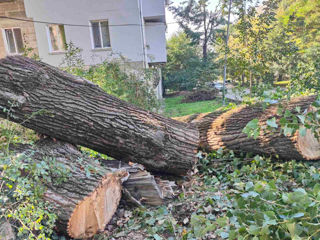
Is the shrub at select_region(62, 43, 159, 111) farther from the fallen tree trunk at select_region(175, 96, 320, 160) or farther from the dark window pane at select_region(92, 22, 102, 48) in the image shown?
the dark window pane at select_region(92, 22, 102, 48)

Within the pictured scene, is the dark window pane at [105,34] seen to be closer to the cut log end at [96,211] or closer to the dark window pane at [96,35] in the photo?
the dark window pane at [96,35]

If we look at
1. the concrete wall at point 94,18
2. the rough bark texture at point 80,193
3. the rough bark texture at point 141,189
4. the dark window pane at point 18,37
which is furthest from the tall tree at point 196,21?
the rough bark texture at point 80,193

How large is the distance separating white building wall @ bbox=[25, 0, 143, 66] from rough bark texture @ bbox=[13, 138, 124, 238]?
6385mm

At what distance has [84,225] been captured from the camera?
177cm

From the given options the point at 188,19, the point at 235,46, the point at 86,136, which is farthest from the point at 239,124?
the point at 188,19

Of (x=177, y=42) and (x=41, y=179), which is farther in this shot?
(x=177, y=42)

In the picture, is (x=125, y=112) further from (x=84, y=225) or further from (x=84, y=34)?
(x=84, y=34)

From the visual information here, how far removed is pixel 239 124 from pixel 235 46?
3921 mm

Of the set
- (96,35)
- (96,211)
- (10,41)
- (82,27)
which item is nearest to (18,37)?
(10,41)

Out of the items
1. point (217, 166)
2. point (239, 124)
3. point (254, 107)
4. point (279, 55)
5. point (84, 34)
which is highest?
point (84, 34)

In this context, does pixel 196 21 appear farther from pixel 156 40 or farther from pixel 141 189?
pixel 141 189

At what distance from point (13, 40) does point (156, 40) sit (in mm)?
5667

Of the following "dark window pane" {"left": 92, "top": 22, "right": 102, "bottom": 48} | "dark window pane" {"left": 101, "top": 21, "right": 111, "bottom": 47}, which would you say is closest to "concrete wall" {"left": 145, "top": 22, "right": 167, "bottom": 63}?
"dark window pane" {"left": 101, "top": 21, "right": 111, "bottom": 47}

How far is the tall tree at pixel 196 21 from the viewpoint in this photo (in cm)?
1669
